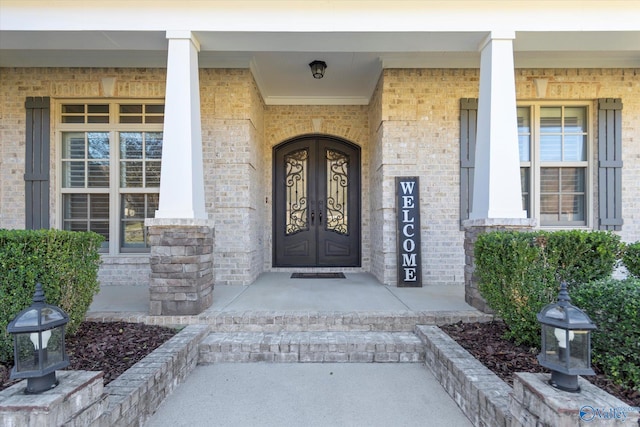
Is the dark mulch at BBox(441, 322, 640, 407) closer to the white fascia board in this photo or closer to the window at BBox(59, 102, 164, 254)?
the white fascia board

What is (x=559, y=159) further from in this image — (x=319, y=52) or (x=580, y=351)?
(x=580, y=351)

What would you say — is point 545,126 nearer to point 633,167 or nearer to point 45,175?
point 633,167

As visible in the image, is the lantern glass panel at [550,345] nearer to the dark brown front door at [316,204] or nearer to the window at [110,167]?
the dark brown front door at [316,204]

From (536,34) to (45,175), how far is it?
665 cm

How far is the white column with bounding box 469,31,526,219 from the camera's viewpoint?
143 inches

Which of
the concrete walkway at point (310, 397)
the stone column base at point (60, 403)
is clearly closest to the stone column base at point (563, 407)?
the concrete walkway at point (310, 397)

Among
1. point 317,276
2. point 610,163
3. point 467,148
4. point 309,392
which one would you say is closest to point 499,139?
point 467,148

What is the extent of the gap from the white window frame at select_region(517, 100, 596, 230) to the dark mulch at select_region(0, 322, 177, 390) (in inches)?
206

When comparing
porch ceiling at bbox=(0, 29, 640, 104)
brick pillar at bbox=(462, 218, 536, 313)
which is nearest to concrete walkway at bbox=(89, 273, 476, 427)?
brick pillar at bbox=(462, 218, 536, 313)

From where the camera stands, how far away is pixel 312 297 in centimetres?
411

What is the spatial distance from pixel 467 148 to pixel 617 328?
3.54 metres

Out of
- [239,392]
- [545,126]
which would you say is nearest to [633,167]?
[545,126]

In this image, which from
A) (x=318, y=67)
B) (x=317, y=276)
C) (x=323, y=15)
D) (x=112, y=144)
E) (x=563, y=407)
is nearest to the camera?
(x=563, y=407)

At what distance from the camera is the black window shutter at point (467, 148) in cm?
511
